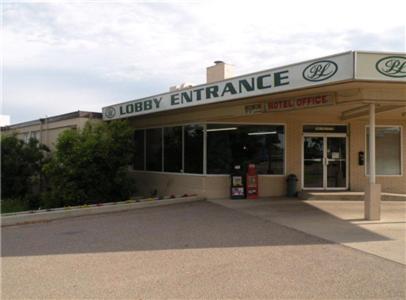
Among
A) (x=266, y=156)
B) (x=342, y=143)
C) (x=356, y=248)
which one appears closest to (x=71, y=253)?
(x=356, y=248)

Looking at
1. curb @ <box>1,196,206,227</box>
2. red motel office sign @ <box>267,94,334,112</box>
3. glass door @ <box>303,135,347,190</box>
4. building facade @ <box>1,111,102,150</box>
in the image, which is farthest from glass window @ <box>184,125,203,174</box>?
building facade @ <box>1,111,102,150</box>

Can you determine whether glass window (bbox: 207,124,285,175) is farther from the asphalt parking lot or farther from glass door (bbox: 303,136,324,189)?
the asphalt parking lot

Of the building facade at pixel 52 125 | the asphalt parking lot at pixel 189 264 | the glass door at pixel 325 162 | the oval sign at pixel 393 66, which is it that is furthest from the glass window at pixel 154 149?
the oval sign at pixel 393 66

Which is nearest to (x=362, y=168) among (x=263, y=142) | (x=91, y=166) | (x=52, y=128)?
(x=263, y=142)

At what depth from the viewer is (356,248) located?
26.5 ft

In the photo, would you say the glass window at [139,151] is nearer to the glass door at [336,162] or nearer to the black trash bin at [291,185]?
the black trash bin at [291,185]

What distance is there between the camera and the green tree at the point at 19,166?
1938 centimetres

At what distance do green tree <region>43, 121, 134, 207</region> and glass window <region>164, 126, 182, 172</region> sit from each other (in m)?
1.60

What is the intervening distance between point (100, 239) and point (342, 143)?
10221 millimetres

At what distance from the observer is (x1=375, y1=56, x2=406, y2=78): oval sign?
390 inches

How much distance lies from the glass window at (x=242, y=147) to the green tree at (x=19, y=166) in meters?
8.35

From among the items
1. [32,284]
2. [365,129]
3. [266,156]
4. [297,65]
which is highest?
[297,65]

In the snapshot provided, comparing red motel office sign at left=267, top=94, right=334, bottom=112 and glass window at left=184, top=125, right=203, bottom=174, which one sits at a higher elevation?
red motel office sign at left=267, top=94, right=334, bottom=112

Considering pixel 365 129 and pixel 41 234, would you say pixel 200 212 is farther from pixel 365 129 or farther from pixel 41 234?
pixel 365 129
